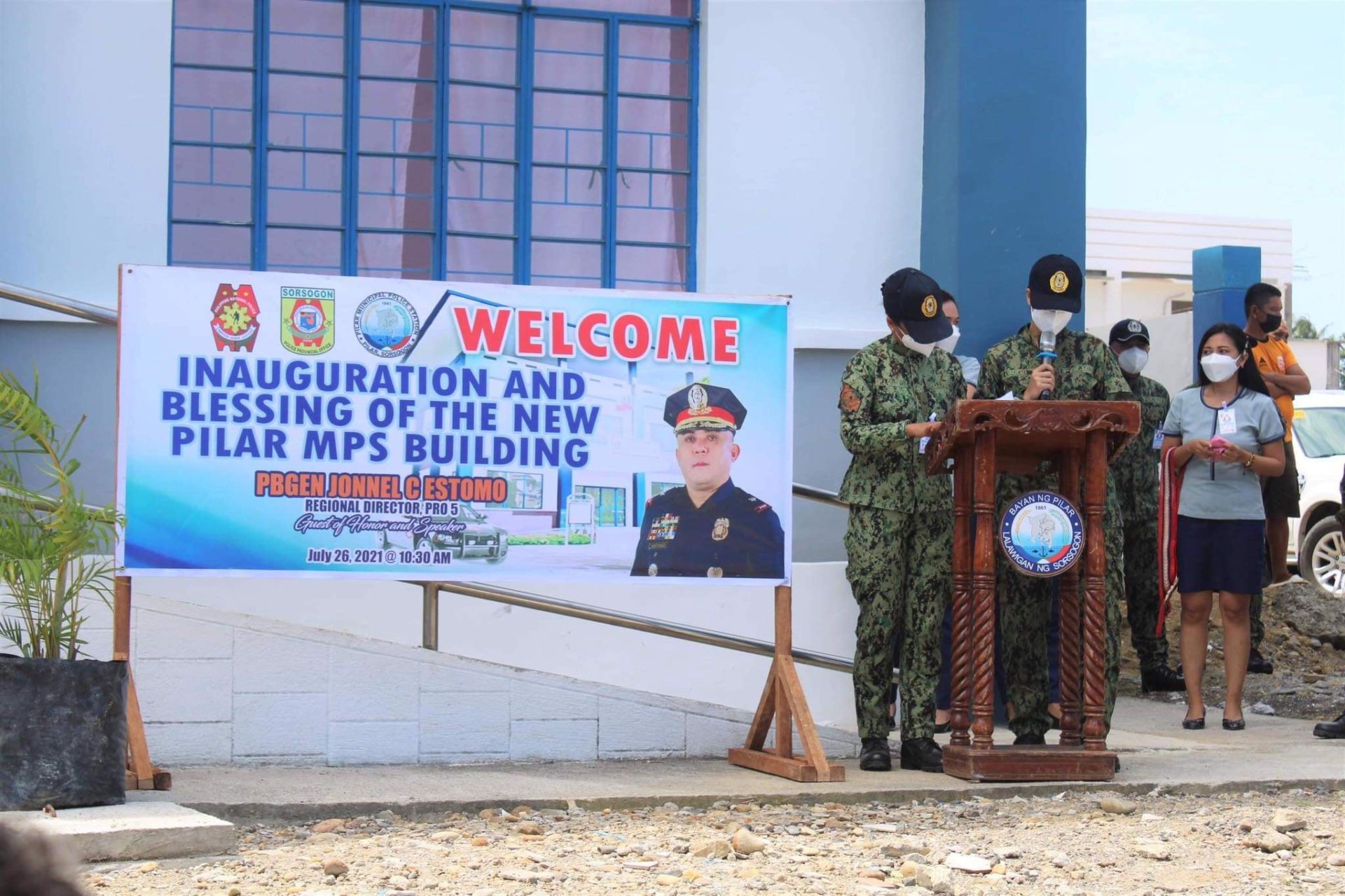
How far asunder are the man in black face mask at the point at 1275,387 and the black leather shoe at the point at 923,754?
3110 millimetres

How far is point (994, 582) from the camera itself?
5809 mm

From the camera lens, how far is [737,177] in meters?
8.12

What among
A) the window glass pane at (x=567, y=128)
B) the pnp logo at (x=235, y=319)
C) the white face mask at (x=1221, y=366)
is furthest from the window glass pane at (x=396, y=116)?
the white face mask at (x=1221, y=366)

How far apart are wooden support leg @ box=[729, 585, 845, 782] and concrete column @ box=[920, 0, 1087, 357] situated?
2.21 meters

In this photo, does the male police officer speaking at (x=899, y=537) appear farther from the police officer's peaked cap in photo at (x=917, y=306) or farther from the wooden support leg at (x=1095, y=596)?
the wooden support leg at (x=1095, y=596)

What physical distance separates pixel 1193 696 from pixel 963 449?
227 centimetres

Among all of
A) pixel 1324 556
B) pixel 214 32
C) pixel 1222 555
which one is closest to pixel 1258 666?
pixel 1222 555

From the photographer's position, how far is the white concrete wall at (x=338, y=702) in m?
5.84

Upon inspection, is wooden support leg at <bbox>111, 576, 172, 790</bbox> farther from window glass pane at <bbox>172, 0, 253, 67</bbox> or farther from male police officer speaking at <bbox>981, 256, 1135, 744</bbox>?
window glass pane at <bbox>172, 0, 253, 67</bbox>

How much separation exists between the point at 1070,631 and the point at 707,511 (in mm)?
1452

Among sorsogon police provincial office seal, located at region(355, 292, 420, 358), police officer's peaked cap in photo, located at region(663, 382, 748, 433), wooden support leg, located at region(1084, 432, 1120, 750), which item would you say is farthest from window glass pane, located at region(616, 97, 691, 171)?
wooden support leg, located at region(1084, 432, 1120, 750)

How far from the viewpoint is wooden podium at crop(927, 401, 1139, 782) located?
570 centimetres

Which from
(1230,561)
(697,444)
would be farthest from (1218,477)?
(697,444)

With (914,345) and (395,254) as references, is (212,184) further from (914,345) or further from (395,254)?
(914,345)
